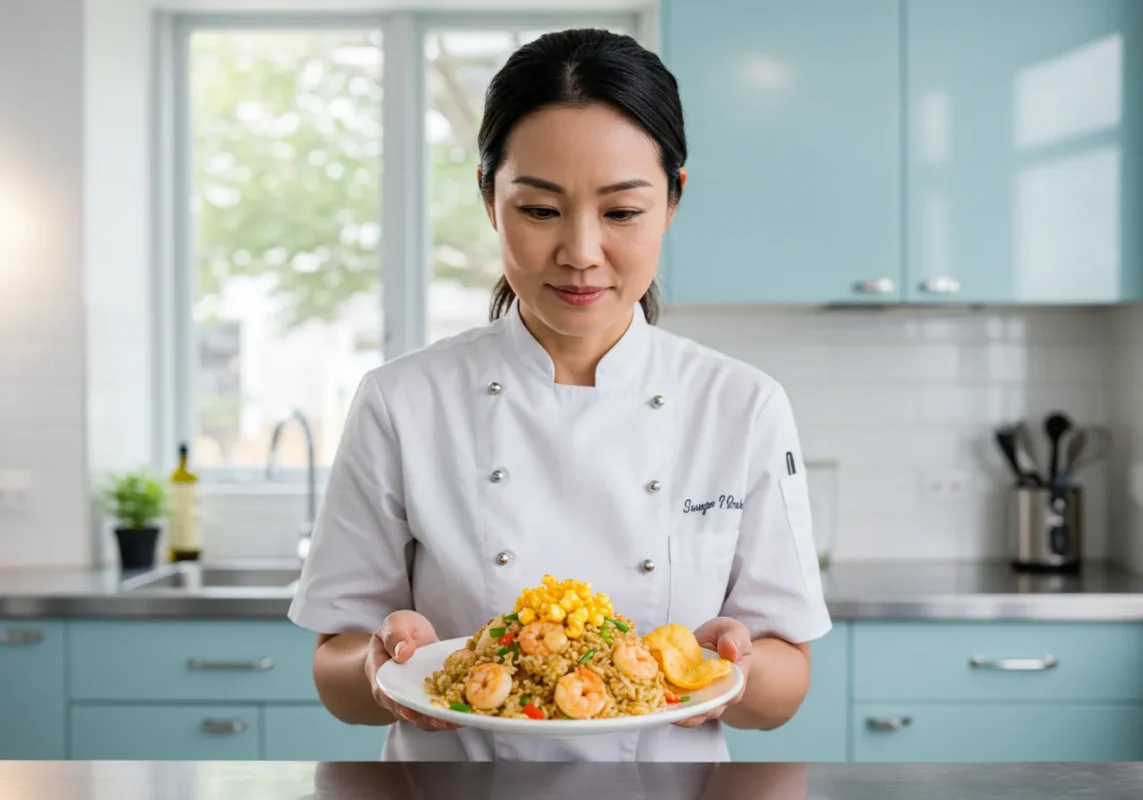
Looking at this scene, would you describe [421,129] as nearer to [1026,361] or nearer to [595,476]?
[1026,361]

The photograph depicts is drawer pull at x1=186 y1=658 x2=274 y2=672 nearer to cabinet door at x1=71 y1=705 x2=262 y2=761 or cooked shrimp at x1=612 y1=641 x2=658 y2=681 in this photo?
cabinet door at x1=71 y1=705 x2=262 y2=761

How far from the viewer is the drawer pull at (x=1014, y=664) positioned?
2.59 m

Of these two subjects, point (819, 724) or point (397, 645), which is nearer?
point (397, 645)

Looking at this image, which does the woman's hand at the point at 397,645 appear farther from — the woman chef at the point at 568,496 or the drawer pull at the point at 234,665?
the drawer pull at the point at 234,665

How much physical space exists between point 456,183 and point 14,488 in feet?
4.84

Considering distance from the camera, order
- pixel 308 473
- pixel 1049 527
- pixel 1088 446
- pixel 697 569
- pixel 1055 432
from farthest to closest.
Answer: pixel 308 473, pixel 1088 446, pixel 1055 432, pixel 1049 527, pixel 697 569

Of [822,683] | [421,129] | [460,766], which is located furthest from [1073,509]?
[460,766]

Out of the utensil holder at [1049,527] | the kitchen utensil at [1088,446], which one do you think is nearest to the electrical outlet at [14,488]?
the utensil holder at [1049,527]

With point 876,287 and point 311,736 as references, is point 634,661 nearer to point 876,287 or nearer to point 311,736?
point 311,736

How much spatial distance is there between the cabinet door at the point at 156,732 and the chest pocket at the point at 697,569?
60.7 inches

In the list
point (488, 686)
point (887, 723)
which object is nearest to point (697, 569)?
point (488, 686)

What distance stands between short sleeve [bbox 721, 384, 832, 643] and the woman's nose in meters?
0.35

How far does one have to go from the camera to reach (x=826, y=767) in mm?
1131

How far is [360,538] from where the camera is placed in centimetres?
144
